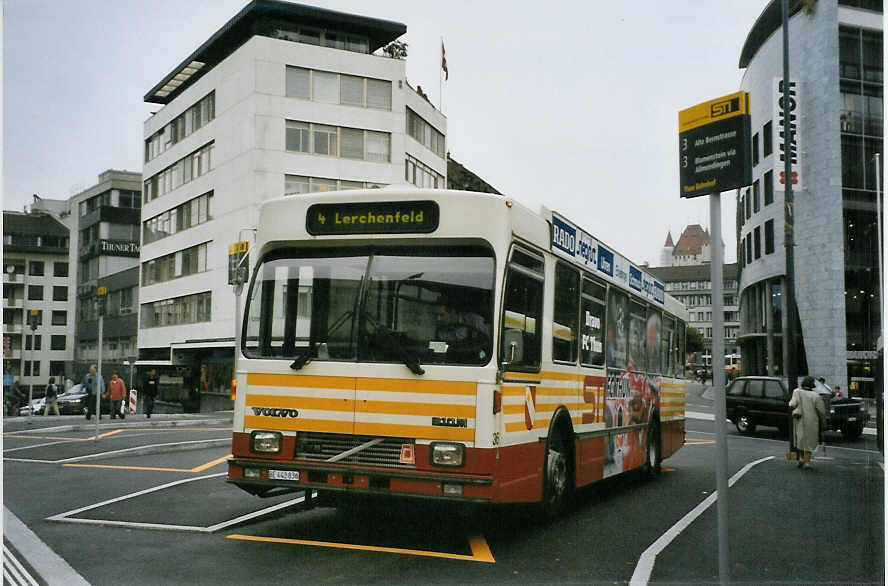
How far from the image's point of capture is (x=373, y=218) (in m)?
8.12

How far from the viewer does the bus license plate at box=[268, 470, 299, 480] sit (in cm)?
778

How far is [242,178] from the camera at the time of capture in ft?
142

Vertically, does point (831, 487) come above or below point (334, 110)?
below

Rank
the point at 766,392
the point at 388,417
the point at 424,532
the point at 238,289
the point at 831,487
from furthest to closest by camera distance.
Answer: the point at 766,392
the point at 238,289
the point at 831,487
the point at 424,532
the point at 388,417

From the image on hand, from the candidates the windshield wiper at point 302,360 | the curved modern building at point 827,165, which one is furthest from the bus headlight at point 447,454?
the curved modern building at point 827,165

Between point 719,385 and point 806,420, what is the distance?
11489 millimetres

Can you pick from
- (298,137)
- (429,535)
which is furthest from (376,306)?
(298,137)

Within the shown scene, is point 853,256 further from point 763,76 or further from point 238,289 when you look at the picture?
point 238,289

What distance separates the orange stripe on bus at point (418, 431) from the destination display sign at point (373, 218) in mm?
1663

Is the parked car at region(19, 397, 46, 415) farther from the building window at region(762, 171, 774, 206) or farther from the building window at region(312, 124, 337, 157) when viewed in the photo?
the building window at region(312, 124, 337, 157)

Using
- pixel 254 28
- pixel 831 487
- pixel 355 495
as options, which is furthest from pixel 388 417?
pixel 254 28

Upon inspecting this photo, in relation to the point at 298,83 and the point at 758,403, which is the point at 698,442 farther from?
the point at 298,83

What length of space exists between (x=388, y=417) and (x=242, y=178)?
122 feet

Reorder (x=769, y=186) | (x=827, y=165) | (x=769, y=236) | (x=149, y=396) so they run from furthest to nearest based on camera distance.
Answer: (x=149, y=396), (x=769, y=236), (x=769, y=186), (x=827, y=165)
